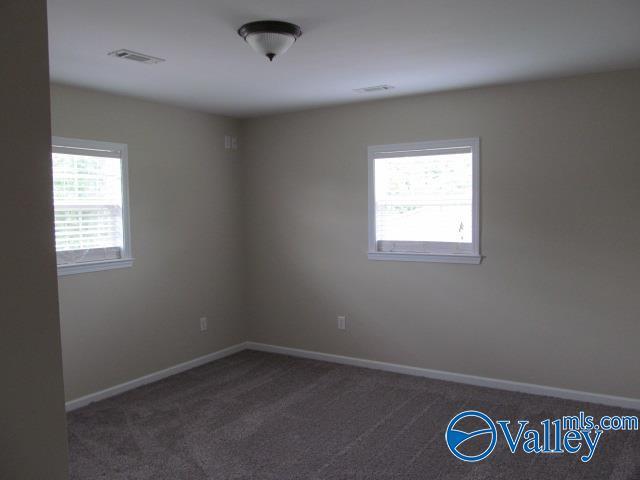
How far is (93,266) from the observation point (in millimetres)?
4152

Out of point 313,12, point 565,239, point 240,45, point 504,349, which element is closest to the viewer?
point 313,12

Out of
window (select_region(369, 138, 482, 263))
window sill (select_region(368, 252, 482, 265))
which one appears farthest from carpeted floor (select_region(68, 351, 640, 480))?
window (select_region(369, 138, 482, 263))

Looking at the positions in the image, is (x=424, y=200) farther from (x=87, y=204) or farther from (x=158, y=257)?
(x=87, y=204)

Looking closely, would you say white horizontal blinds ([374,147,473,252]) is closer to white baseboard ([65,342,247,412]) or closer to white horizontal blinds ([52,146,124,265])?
white baseboard ([65,342,247,412])

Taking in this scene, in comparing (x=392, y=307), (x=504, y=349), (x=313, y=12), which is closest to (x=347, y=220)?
(x=392, y=307)

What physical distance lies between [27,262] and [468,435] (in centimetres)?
294

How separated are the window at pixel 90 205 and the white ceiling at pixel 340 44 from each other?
0.53m

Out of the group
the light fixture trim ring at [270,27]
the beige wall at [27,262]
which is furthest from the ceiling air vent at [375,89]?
the beige wall at [27,262]

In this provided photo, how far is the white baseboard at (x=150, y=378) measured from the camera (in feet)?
13.3

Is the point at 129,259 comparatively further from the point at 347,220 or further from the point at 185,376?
the point at 347,220

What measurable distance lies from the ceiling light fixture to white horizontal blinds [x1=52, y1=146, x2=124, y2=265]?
1.98 meters

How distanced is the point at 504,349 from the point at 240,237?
288cm

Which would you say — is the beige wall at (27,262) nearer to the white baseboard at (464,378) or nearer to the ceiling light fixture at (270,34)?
the ceiling light fixture at (270,34)

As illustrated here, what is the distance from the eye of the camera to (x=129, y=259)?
4.45 meters
